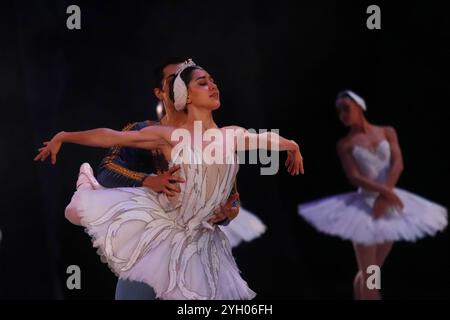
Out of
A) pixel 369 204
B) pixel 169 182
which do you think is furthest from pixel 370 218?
pixel 169 182

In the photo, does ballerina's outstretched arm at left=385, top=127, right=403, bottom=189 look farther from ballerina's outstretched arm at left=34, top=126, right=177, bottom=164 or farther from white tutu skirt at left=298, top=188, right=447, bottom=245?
ballerina's outstretched arm at left=34, top=126, right=177, bottom=164

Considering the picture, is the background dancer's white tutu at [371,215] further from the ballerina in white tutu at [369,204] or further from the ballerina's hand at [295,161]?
the ballerina's hand at [295,161]

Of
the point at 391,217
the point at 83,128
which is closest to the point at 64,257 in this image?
the point at 83,128

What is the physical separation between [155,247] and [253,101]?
300 centimetres

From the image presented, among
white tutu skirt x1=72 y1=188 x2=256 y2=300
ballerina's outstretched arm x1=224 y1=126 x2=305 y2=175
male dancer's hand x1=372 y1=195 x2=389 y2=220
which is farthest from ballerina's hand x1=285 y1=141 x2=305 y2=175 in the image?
male dancer's hand x1=372 y1=195 x2=389 y2=220

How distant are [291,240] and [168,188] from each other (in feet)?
11.2

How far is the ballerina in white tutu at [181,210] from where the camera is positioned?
3.82 meters

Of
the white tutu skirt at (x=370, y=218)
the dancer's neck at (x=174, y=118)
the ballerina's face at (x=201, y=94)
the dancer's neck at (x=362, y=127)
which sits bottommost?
the white tutu skirt at (x=370, y=218)

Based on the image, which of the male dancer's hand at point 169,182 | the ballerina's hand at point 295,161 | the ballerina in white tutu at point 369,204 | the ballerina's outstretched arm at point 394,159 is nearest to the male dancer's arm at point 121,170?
the male dancer's hand at point 169,182

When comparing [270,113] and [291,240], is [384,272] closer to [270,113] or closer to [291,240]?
[291,240]

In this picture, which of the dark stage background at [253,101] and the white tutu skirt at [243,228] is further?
the white tutu skirt at [243,228]

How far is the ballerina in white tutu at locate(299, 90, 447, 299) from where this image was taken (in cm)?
651

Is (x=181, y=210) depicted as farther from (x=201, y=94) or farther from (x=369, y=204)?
(x=369, y=204)

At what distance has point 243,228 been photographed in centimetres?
624
